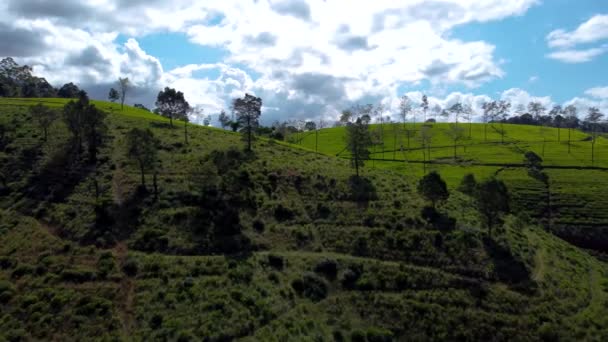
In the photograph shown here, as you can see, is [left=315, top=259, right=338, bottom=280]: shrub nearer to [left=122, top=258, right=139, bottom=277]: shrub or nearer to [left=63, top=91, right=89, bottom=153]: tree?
[left=122, top=258, right=139, bottom=277]: shrub

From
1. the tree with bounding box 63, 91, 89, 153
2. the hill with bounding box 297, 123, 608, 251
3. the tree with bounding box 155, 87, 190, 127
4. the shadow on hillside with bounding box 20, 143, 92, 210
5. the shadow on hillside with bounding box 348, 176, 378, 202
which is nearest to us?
the shadow on hillside with bounding box 20, 143, 92, 210

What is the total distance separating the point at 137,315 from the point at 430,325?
86.5 feet

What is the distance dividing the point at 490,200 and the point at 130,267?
4404cm

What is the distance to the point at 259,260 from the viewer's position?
43.7 metres

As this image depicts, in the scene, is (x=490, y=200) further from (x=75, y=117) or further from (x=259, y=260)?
(x=75, y=117)

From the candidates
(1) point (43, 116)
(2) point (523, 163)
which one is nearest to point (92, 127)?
(1) point (43, 116)

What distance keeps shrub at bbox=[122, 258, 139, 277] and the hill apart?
67787 mm

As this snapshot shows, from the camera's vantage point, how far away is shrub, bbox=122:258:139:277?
131 ft

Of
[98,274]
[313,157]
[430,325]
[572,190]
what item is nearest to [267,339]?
[430,325]

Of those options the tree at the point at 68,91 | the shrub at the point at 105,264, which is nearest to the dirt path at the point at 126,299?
the shrub at the point at 105,264

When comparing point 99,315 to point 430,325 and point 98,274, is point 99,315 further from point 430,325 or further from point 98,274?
point 430,325

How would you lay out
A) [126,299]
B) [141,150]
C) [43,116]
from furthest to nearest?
[43,116], [141,150], [126,299]

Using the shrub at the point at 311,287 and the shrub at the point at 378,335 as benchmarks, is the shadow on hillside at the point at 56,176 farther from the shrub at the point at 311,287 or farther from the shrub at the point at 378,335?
the shrub at the point at 378,335

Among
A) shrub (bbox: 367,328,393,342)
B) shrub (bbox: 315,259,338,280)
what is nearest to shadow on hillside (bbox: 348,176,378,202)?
shrub (bbox: 315,259,338,280)
